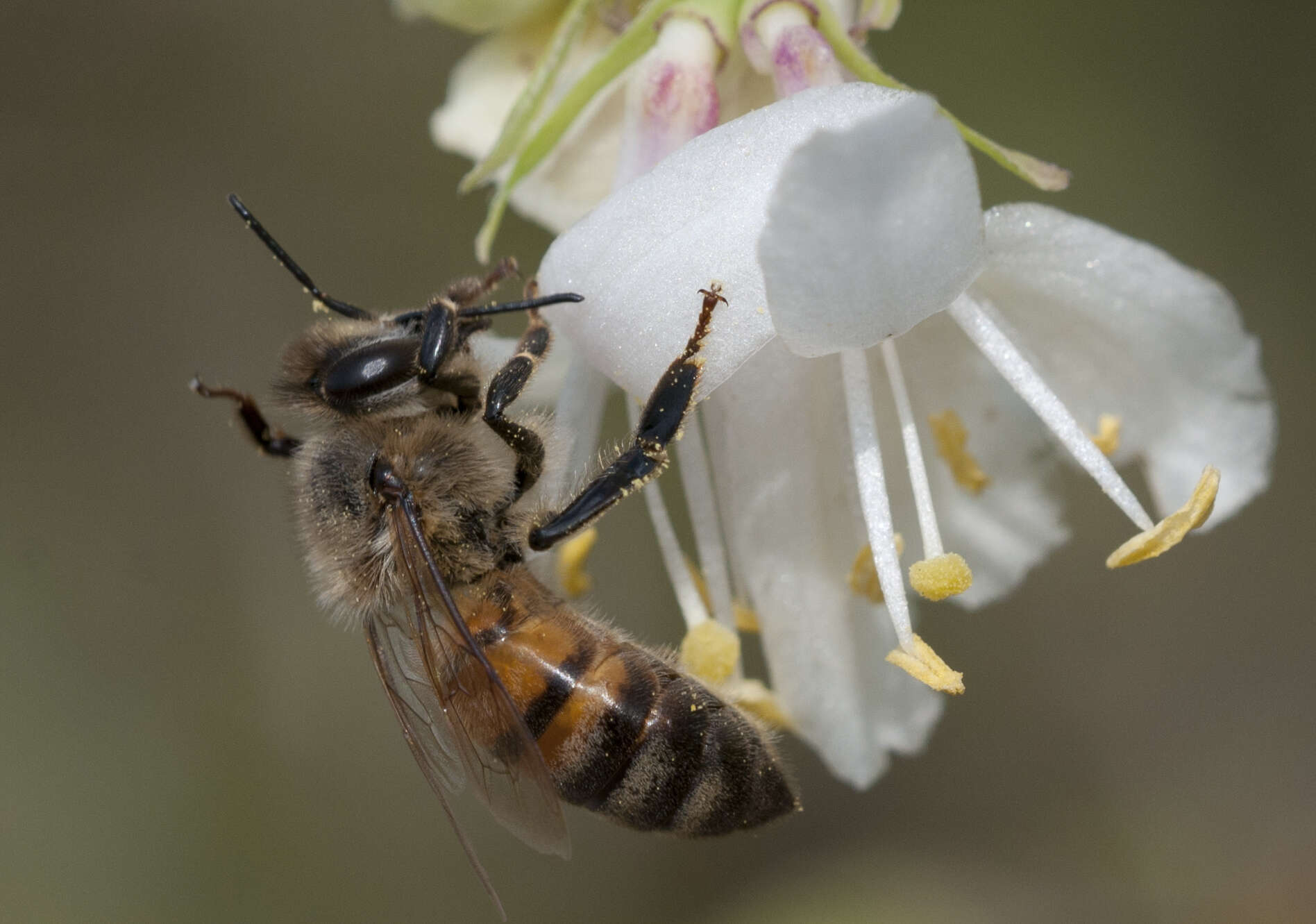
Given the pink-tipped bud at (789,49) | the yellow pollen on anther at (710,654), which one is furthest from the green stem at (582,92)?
the yellow pollen on anther at (710,654)


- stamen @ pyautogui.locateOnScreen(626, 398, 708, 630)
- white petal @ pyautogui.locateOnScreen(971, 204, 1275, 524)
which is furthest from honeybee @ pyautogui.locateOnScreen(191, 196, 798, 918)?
white petal @ pyautogui.locateOnScreen(971, 204, 1275, 524)

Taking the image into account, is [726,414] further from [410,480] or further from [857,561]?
[410,480]

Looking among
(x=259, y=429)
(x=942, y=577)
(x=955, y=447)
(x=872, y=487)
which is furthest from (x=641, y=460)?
Result: (x=259, y=429)

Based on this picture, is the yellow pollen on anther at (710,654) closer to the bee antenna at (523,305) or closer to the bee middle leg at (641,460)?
the bee middle leg at (641,460)

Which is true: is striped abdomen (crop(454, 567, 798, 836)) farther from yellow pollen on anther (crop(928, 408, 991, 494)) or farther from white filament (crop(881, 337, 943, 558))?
yellow pollen on anther (crop(928, 408, 991, 494))

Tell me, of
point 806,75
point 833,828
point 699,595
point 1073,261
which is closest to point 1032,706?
point 833,828

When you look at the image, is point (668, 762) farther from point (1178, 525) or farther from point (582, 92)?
point (582, 92)
